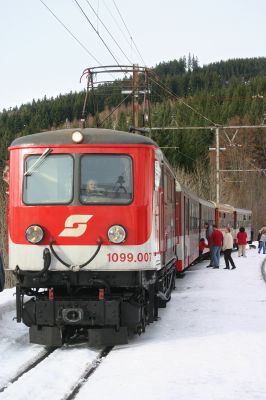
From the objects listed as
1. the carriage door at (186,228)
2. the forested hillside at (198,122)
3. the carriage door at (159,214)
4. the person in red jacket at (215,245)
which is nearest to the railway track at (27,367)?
the carriage door at (159,214)

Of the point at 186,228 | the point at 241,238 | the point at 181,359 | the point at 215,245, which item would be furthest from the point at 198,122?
the point at 181,359

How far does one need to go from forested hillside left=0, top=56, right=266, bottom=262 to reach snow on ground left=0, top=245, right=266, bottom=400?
44.5 m

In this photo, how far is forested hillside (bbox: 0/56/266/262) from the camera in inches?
3113

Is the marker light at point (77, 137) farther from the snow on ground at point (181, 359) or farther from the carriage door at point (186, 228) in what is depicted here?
the carriage door at point (186, 228)

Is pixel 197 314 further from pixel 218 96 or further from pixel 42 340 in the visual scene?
pixel 218 96

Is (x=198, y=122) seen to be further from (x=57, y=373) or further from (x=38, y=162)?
(x=57, y=373)

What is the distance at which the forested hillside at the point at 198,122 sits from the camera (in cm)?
7906

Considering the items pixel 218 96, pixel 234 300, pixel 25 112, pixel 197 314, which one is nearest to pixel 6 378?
pixel 197 314

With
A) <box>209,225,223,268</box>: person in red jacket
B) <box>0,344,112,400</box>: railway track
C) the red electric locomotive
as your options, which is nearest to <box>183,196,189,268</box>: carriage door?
<box>209,225,223,268</box>: person in red jacket

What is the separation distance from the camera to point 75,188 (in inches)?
418

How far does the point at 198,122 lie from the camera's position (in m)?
111

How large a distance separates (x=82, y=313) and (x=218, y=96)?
138m

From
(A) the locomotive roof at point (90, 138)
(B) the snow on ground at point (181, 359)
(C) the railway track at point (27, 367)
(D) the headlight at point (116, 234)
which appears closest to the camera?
(B) the snow on ground at point (181, 359)

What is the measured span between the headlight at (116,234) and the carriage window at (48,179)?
777mm
